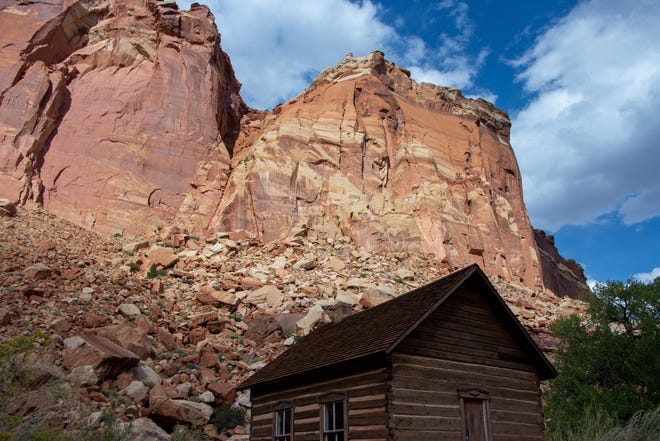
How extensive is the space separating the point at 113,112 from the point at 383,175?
2462 cm

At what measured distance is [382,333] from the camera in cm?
1111

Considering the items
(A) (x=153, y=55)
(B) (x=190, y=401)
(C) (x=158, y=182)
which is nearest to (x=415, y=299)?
(B) (x=190, y=401)

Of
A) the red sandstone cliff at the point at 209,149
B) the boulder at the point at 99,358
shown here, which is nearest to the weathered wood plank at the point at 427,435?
the boulder at the point at 99,358

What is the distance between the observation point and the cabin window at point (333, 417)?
11031 millimetres

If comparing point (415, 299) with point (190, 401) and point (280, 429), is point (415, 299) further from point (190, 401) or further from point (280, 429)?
point (190, 401)

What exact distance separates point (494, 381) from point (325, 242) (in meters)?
28.7

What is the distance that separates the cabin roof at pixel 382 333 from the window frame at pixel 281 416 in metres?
0.65

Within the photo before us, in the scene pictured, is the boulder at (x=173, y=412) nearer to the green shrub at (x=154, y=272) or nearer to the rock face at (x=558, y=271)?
the green shrub at (x=154, y=272)

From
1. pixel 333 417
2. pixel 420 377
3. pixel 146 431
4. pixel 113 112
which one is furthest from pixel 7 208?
pixel 420 377

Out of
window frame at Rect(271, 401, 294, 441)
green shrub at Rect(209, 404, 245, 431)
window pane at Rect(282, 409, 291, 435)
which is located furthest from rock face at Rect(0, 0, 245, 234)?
window pane at Rect(282, 409, 291, 435)

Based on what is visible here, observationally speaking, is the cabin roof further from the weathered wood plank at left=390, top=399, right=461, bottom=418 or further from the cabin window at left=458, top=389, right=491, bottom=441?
the cabin window at left=458, top=389, right=491, bottom=441

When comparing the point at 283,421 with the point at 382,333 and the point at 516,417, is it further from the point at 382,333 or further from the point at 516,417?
the point at 516,417

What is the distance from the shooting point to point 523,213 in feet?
188

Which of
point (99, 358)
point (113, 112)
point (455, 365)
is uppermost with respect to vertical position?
point (113, 112)
